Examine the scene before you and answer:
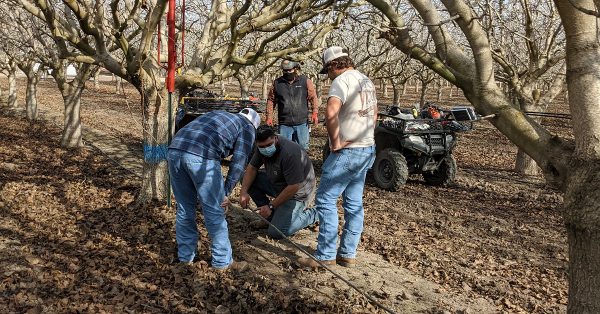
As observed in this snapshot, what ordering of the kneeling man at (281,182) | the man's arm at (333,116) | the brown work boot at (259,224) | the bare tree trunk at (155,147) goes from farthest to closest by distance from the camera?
the bare tree trunk at (155,147) → the brown work boot at (259,224) → the kneeling man at (281,182) → the man's arm at (333,116)

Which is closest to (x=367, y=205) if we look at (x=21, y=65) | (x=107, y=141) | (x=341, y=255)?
(x=341, y=255)

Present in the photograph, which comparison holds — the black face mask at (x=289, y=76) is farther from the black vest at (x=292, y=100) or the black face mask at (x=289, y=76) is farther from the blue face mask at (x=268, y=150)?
the blue face mask at (x=268, y=150)

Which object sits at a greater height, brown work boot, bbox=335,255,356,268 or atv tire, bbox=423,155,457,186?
atv tire, bbox=423,155,457,186

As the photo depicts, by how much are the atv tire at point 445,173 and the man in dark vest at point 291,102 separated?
241 centimetres

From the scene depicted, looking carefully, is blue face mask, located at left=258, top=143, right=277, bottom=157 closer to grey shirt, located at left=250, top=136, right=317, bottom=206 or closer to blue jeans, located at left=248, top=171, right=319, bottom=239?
grey shirt, located at left=250, top=136, right=317, bottom=206

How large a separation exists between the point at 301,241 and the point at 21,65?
44.3 ft

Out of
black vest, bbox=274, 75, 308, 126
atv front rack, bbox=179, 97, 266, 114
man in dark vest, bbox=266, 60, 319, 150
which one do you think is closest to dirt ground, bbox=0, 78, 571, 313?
man in dark vest, bbox=266, 60, 319, 150

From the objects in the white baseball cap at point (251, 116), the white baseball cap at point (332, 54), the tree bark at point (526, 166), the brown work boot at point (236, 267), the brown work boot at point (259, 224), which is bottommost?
the brown work boot at point (236, 267)

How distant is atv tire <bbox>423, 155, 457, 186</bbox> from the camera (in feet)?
25.3

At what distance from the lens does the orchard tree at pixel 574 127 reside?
232 cm

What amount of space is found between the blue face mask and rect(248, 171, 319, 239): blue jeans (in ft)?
2.16

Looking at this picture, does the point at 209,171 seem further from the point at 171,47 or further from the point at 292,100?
the point at 292,100

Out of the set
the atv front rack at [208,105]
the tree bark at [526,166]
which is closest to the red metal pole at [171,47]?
the atv front rack at [208,105]

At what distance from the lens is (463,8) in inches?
100
